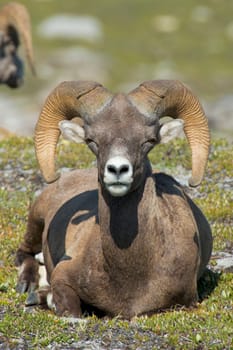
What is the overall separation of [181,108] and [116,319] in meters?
2.85

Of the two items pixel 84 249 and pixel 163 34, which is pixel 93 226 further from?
pixel 163 34

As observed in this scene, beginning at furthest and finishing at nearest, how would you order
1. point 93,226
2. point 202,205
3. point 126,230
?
1. point 202,205
2. point 93,226
3. point 126,230

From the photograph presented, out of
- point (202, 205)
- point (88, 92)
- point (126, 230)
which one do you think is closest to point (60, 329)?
point (126, 230)

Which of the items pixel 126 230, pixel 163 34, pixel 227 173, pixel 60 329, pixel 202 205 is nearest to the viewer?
pixel 60 329

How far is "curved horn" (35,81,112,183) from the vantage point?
38.1 ft

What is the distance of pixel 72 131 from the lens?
38.8 feet

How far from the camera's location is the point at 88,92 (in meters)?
11.9

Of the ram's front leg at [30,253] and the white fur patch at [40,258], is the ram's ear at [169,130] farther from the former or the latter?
the white fur patch at [40,258]

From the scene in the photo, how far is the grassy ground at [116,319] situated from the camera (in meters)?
9.79

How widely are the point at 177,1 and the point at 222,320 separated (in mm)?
103793

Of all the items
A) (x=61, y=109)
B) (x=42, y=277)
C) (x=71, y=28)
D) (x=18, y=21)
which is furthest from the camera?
(x=71, y=28)

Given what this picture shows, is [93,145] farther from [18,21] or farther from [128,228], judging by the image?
[18,21]

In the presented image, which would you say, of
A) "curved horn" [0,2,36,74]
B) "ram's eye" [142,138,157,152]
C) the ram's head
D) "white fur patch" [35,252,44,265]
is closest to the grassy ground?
"white fur patch" [35,252,44,265]

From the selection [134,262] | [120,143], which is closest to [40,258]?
[134,262]
